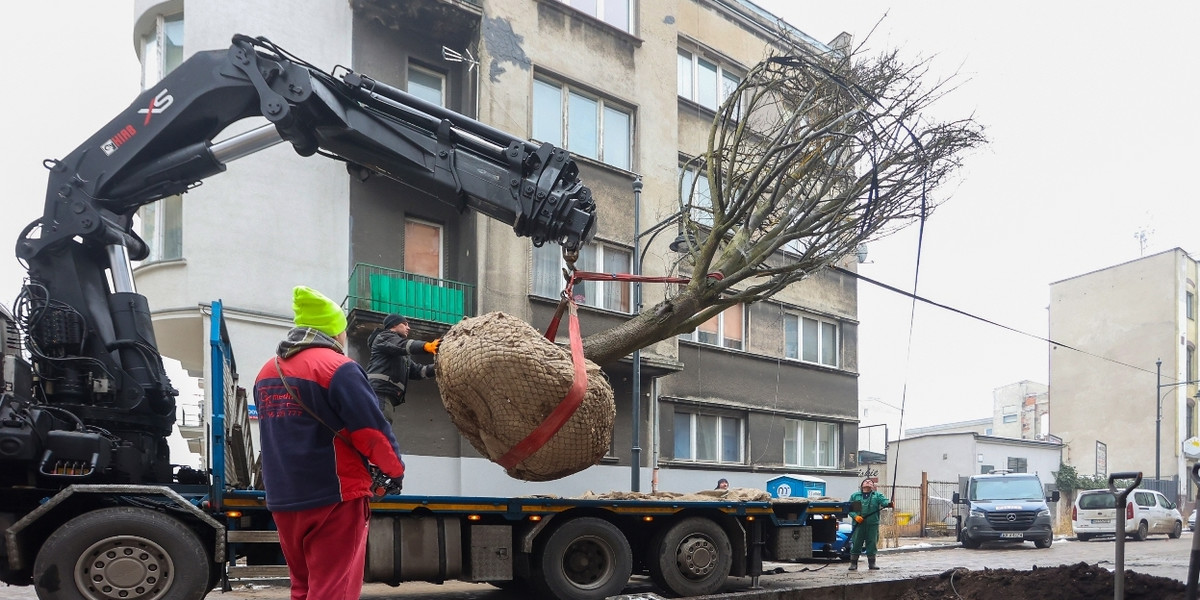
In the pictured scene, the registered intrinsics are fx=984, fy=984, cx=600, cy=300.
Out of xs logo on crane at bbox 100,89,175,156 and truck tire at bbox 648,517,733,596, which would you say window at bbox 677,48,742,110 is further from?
xs logo on crane at bbox 100,89,175,156

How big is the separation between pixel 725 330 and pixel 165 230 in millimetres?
12287

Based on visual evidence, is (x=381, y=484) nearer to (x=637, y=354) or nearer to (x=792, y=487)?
(x=637, y=354)

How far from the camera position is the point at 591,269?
19609mm

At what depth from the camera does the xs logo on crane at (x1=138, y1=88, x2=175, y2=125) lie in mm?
8828

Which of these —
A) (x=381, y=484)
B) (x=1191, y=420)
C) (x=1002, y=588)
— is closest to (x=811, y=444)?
(x=1002, y=588)

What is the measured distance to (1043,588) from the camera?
7.72 m

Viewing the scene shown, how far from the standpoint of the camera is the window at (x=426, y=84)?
18.1 metres

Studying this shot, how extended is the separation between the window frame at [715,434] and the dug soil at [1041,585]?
1302 cm

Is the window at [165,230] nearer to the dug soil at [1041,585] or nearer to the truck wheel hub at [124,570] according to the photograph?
the truck wheel hub at [124,570]

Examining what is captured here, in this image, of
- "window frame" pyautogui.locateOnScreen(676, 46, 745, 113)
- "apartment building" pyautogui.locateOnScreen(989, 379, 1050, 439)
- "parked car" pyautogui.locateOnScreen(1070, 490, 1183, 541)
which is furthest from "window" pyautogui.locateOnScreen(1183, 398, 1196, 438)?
"window frame" pyautogui.locateOnScreen(676, 46, 745, 113)

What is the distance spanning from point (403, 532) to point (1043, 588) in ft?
18.4

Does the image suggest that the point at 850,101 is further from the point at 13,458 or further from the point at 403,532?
the point at 13,458

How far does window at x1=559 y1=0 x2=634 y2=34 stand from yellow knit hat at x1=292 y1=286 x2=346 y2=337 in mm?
16577

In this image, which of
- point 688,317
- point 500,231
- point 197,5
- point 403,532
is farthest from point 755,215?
point 197,5
